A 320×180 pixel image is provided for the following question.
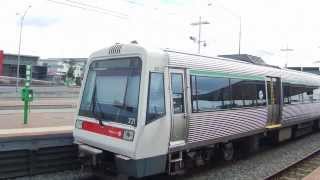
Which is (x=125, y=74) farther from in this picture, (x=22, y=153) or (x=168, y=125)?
(x=22, y=153)

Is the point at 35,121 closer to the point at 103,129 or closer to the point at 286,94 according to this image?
the point at 286,94

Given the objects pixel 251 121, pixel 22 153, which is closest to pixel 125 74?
pixel 22 153

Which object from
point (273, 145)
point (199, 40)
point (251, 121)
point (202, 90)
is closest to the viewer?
point (202, 90)

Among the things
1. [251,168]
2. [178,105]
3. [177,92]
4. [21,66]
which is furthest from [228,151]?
[21,66]

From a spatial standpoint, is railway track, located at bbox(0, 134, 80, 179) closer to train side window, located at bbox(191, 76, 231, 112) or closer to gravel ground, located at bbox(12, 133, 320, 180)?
gravel ground, located at bbox(12, 133, 320, 180)

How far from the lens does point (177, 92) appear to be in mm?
9805

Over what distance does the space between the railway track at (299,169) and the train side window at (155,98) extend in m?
3.56

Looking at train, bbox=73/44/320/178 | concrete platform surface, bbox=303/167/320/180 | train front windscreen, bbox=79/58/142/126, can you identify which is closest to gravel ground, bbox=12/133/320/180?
train, bbox=73/44/320/178

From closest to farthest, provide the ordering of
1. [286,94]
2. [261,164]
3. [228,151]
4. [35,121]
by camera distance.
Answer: [228,151], [261,164], [286,94], [35,121]

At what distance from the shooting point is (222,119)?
11641mm

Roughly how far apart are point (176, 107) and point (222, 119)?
7.59ft

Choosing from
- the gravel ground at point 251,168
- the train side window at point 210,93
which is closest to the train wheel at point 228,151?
the gravel ground at point 251,168

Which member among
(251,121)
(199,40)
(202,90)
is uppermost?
(199,40)

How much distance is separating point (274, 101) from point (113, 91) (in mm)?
8183
